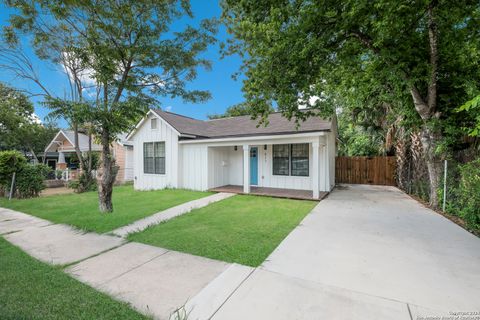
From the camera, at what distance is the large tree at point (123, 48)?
540cm

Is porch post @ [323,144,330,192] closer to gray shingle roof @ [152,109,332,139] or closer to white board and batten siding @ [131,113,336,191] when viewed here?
white board and batten siding @ [131,113,336,191]

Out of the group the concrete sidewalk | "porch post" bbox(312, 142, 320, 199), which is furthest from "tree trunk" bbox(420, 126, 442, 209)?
"porch post" bbox(312, 142, 320, 199)

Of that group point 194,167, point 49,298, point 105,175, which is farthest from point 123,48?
point 194,167

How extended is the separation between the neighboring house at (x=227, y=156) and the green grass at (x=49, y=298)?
733 cm

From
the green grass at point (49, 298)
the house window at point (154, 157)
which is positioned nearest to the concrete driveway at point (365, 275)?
the green grass at point (49, 298)

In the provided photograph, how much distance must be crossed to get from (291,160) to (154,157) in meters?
7.69

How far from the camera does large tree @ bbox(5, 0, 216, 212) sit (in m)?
5.40

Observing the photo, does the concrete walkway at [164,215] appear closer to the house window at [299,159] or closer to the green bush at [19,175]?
the house window at [299,159]

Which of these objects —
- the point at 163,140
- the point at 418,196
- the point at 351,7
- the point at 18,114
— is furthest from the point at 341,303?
the point at 18,114

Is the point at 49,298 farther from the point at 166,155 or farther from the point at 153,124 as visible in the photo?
the point at 153,124

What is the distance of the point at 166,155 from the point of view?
1177cm

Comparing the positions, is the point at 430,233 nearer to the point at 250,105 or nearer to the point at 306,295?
the point at 306,295

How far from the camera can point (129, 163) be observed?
17.8m

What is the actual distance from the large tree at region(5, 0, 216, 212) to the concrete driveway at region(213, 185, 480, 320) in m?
5.42
